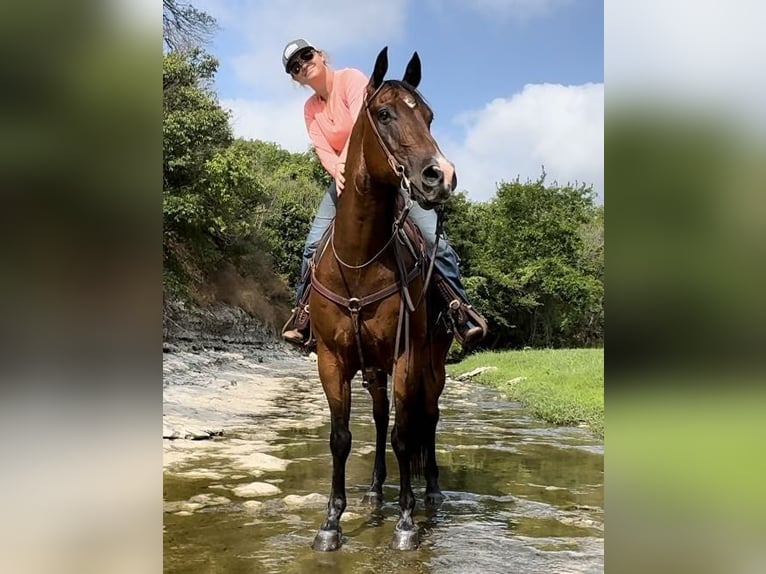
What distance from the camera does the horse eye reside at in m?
3.22

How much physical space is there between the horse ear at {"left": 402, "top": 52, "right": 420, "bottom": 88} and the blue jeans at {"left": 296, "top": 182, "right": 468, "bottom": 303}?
1.03 meters

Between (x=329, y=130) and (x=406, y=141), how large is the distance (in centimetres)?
108

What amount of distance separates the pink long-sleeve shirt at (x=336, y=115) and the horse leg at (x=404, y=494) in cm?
165

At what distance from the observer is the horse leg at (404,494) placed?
3.68 m

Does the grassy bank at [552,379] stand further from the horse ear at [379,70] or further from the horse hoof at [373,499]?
the horse ear at [379,70]

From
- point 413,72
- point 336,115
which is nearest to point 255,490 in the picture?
point 336,115

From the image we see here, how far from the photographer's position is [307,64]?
3986mm

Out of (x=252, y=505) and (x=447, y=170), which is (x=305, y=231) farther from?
(x=447, y=170)

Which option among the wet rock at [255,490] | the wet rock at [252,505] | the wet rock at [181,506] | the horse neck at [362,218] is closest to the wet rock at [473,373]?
the wet rock at [255,490]
